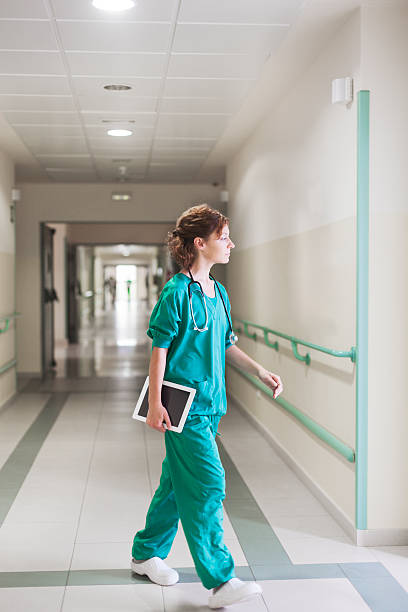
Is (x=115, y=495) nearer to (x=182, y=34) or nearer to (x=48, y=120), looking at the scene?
(x=182, y=34)

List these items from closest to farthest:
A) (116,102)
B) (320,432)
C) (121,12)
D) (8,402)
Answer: (121,12) < (320,432) < (116,102) < (8,402)

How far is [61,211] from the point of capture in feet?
32.7

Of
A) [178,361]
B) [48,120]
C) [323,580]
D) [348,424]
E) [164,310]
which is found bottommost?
[323,580]

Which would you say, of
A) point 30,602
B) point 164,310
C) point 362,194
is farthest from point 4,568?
point 362,194

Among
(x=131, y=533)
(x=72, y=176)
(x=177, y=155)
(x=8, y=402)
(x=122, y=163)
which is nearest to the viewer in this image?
(x=131, y=533)

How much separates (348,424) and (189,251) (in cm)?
142

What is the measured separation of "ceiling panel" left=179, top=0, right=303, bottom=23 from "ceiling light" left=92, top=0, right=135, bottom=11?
0.85ft

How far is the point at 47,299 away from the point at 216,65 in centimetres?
674

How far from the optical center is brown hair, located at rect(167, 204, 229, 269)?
297 cm

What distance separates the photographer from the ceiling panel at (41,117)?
582 centimetres

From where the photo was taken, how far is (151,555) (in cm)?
319

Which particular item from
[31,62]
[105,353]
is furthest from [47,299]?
[31,62]

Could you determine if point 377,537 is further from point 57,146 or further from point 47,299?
point 47,299

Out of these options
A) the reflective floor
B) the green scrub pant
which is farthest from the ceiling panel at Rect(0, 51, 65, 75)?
the reflective floor
